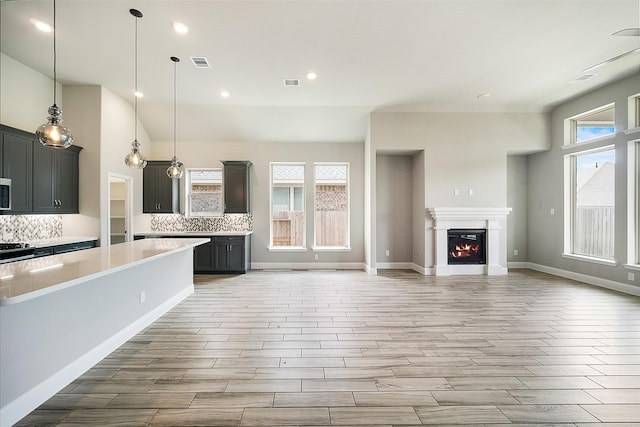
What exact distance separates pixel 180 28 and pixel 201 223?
4328 millimetres

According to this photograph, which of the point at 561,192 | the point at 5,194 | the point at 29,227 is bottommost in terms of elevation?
the point at 29,227

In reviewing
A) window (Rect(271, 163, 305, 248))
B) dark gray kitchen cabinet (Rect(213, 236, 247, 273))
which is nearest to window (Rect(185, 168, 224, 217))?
dark gray kitchen cabinet (Rect(213, 236, 247, 273))

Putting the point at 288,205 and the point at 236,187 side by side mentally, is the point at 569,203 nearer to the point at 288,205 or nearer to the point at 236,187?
the point at 288,205

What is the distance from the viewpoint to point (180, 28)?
3.40 metres

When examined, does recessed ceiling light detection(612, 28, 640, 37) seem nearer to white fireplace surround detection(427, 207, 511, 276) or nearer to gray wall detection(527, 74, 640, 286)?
gray wall detection(527, 74, 640, 286)

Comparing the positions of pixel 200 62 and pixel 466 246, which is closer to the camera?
pixel 200 62

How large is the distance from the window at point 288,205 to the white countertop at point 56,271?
403 centimetres

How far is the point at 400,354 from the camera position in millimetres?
2643

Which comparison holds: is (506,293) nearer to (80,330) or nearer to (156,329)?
(156,329)

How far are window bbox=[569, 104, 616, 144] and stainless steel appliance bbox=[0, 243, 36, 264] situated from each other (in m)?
9.20

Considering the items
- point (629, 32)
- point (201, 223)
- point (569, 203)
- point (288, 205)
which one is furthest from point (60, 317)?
point (569, 203)

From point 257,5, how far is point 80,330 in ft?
Answer: 11.6

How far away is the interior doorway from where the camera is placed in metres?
6.00

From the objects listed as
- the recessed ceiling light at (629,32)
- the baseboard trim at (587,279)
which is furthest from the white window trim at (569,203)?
the recessed ceiling light at (629,32)
